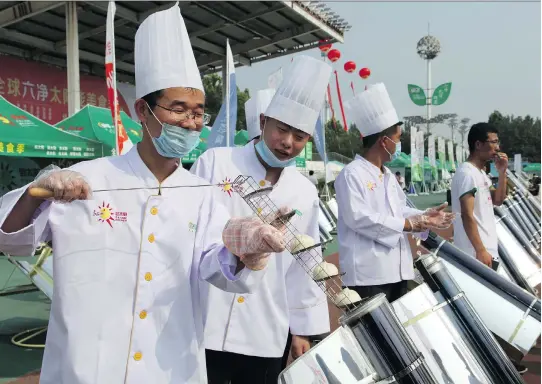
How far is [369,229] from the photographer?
2.78 meters

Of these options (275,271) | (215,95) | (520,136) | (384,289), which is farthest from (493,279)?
(520,136)

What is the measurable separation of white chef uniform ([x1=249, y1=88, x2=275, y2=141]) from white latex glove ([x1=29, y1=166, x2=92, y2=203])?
2745 millimetres

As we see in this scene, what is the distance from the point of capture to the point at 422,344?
69.3 inches

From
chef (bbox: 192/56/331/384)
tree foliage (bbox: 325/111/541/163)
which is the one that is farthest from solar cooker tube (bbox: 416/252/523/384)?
tree foliage (bbox: 325/111/541/163)

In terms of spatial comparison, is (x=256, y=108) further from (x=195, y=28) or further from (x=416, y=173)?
(x=416, y=173)

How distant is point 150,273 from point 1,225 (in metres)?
0.41

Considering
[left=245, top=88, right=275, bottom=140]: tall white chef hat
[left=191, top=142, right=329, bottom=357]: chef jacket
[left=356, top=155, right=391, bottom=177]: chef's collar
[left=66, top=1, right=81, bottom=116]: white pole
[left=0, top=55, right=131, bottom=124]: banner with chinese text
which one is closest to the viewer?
[left=191, top=142, right=329, bottom=357]: chef jacket

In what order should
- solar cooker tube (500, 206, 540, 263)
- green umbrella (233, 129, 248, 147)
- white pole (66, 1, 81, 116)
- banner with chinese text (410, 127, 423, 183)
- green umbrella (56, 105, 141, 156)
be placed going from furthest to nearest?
banner with chinese text (410, 127, 423, 183) < white pole (66, 1, 81, 116) < green umbrella (233, 129, 248, 147) < green umbrella (56, 105, 141, 156) < solar cooker tube (500, 206, 540, 263)

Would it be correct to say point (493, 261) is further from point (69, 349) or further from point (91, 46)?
point (91, 46)

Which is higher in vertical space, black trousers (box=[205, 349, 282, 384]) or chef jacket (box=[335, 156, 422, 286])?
chef jacket (box=[335, 156, 422, 286])

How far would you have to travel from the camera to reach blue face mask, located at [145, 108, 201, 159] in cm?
150

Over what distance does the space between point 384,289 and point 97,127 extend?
7.78m

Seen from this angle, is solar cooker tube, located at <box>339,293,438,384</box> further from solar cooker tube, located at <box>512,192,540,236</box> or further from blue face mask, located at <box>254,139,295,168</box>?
solar cooker tube, located at <box>512,192,540,236</box>

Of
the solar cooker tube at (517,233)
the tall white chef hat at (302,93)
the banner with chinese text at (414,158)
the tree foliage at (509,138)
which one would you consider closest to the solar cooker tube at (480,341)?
the tall white chef hat at (302,93)
